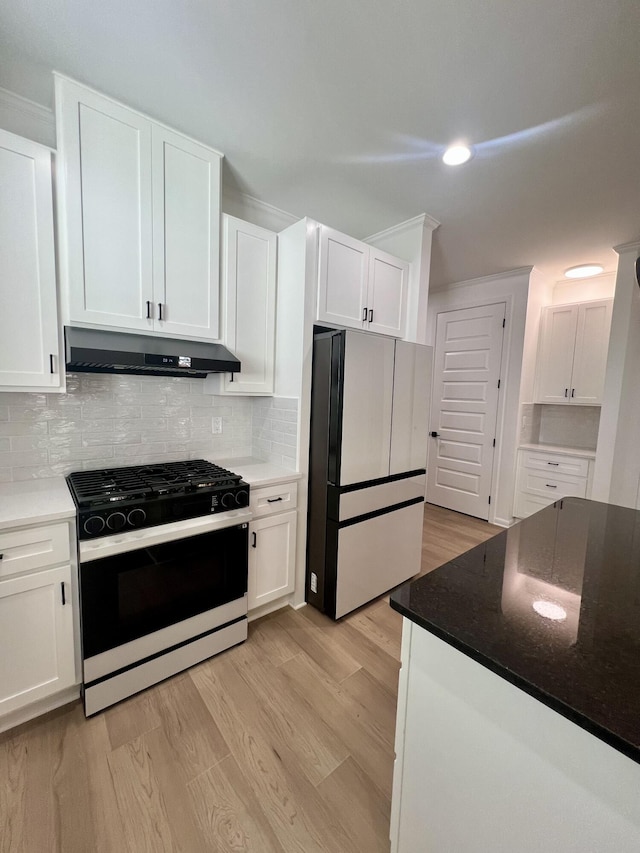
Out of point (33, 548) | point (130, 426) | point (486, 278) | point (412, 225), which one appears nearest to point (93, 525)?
point (33, 548)

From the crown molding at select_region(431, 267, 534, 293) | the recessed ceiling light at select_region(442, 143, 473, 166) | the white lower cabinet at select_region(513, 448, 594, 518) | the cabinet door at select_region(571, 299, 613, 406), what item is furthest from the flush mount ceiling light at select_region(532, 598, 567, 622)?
the crown molding at select_region(431, 267, 534, 293)

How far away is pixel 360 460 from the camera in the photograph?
2180 mm

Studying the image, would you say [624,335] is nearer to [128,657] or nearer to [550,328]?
[550,328]

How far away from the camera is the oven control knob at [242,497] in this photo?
1890mm

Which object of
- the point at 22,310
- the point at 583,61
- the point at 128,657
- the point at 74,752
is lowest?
the point at 74,752

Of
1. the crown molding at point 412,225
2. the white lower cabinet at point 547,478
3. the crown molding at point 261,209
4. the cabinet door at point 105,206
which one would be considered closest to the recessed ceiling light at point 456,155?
the crown molding at point 412,225

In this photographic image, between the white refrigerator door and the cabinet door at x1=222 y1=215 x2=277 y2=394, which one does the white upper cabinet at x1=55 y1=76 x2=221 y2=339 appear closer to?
the cabinet door at x1=222 y1=215 x2=277 y2=394

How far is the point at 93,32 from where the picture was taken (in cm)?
131

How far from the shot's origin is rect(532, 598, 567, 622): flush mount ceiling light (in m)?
0.85

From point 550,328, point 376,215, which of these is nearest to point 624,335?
point 550,328

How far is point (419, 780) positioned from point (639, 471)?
134 inches

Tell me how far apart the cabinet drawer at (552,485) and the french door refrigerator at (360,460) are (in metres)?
1.97

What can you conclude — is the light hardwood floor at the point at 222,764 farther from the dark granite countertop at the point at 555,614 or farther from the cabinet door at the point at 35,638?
the dark granite countertop at the point at 555,614

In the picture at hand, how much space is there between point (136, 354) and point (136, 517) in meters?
0.75
